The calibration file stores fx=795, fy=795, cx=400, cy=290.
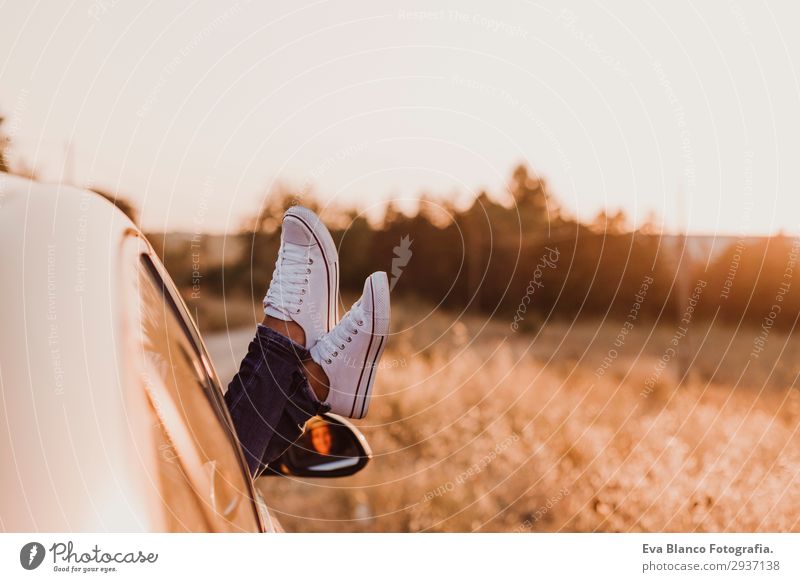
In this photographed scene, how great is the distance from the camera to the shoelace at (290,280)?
229cm

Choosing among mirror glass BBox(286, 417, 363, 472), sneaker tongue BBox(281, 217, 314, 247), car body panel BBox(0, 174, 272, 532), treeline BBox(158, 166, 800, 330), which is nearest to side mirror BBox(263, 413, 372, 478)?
mirror glass BBox(286, 417, 363, 472)

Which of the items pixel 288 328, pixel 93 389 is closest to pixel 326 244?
pixel 288 328

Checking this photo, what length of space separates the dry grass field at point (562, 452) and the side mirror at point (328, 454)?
2220 millimetres

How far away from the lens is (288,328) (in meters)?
2.26

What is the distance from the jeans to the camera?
196 centimetres

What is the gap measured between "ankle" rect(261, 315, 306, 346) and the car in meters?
0.70

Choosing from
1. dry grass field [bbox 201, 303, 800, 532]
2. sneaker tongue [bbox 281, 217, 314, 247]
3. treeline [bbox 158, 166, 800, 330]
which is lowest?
dry grass field [bbox 201, 303, 800, 532]

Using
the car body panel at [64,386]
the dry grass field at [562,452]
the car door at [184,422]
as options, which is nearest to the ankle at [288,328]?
the car door at [184,422]

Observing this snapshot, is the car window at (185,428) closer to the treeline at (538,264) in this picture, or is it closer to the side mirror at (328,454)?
the side mirror at (328,454)

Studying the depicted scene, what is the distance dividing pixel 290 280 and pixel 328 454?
2.02ft

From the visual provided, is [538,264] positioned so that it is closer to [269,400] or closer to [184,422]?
[269,400]

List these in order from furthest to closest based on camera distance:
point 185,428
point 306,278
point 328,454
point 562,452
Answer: point 562,452, point 306,278, point 328,454, point 185,428

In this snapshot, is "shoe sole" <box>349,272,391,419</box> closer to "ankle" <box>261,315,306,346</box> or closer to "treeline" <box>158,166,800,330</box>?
"ankle" <box>261,315,306,346</box>
